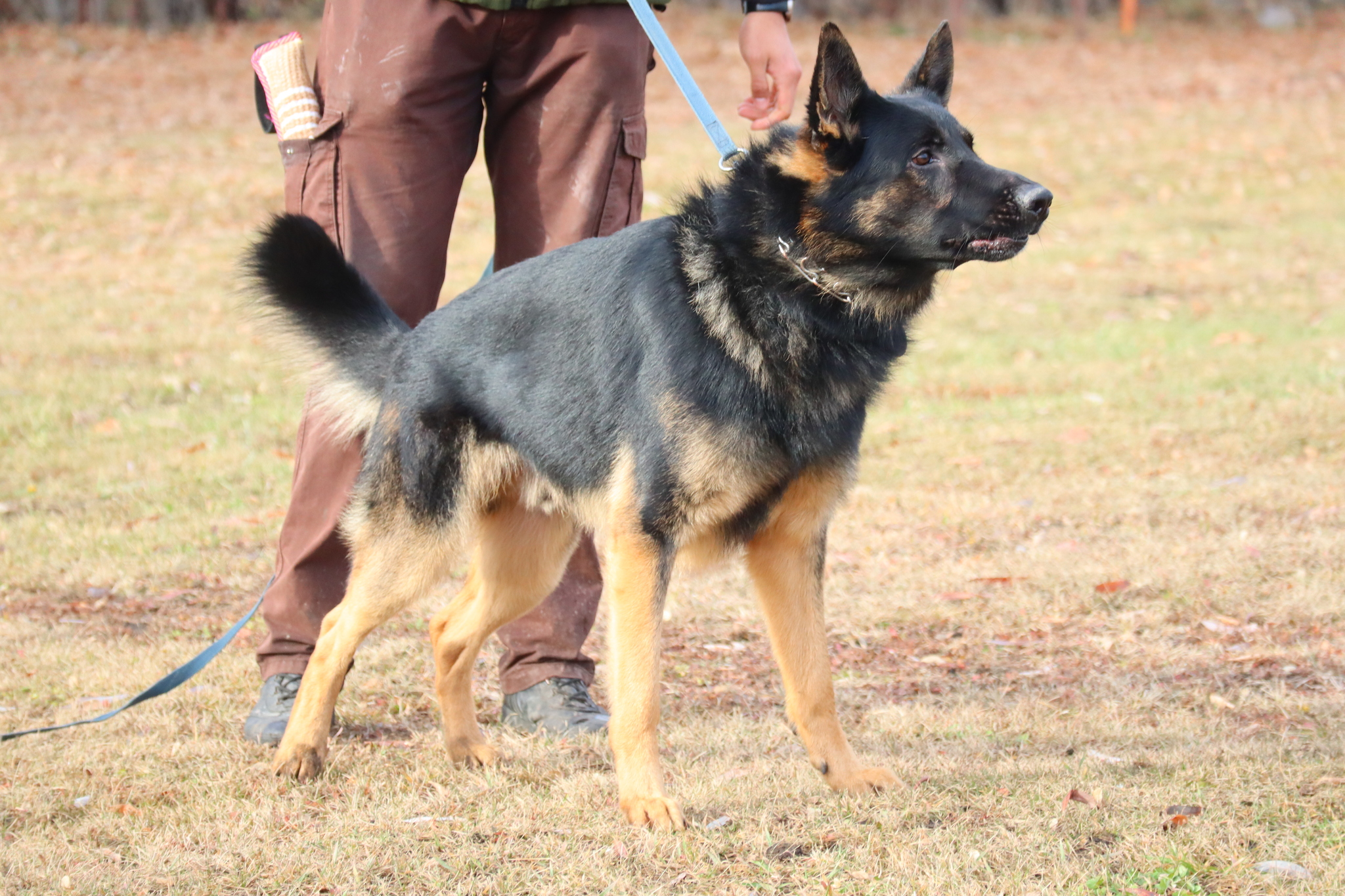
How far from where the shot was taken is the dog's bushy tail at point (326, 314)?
3.75 meters

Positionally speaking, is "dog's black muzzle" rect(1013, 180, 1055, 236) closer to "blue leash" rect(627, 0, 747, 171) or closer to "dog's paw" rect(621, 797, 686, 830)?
"blue leash" rect(627, 0, 747, 171)

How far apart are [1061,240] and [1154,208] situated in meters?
1.72

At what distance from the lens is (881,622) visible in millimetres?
5117

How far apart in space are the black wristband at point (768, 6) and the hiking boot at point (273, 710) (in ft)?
8.04

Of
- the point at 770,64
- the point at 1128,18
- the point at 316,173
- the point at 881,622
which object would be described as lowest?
the point at 1128,18

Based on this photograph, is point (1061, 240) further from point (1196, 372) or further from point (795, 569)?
point (795, 569)

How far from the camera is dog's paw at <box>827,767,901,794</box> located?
352 cm

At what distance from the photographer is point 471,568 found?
13.2 feet

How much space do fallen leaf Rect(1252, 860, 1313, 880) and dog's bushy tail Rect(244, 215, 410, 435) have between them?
256 cm

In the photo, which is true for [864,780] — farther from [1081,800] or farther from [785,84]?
[785,84]

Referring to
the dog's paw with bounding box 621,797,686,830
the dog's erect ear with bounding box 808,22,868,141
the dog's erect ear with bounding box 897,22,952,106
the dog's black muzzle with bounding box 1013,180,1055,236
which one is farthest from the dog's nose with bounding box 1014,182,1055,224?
the dog's paw with bounding box 621,797,686,830

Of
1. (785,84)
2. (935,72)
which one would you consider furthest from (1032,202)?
(785,84)

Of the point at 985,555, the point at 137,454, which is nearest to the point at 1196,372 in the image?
the point at 985,555

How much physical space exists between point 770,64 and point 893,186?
3.20 feet
